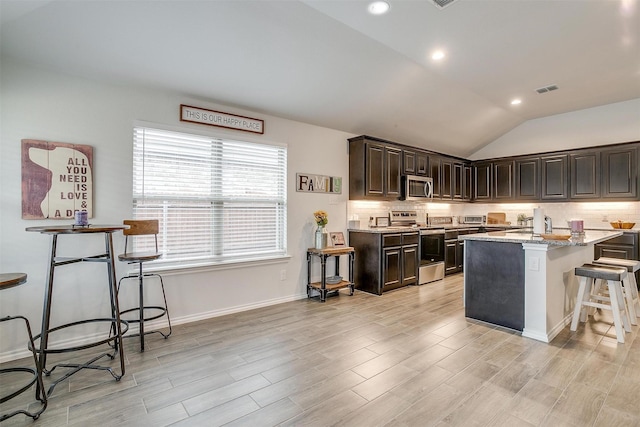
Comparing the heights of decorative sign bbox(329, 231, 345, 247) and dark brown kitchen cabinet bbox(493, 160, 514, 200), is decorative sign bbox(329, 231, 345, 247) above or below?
below

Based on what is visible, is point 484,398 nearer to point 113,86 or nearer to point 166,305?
point 166,305

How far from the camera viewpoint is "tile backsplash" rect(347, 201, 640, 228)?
520 centimetres

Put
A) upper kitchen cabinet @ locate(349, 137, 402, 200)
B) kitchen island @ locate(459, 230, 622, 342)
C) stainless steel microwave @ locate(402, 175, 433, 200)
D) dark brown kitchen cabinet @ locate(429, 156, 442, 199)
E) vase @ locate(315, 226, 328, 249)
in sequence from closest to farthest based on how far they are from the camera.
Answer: kitchen island @ locate(459, 230, 622, 342), vase @ locate(315, 226, 328, 249), upper kitchen cabinet @ locate(349, 137, 402, 200), stainless steel microwave @ locate(402, 175, 433, 200), dark brown kitchen cabinet @ locate(429, 156, 442, 199)

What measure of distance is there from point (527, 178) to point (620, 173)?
4.31 feet

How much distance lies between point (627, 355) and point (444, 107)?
3.70 m

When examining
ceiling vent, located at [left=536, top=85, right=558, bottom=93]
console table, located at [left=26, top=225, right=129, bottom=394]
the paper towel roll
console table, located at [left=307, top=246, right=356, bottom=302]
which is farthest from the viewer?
ceiling vent, located at [left=536, top=85, right=558, bottom=93]

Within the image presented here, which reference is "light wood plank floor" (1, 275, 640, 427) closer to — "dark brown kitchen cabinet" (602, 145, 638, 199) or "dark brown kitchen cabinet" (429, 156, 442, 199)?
"dark brown kitchen cabinet" (602, 145, 638, 199)

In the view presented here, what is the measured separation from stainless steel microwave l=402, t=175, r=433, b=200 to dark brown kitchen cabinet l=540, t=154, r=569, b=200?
7.19 feet

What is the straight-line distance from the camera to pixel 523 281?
3.09 m

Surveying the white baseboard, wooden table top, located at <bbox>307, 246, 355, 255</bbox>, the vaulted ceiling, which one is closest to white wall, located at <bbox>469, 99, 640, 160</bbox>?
Result: the vaulted ceiling

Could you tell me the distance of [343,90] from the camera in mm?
3893

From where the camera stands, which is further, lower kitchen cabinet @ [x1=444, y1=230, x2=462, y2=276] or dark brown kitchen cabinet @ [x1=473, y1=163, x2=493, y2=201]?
dark brown kitchen cabinet @ [x1=473, y1=163, x2=493, y2=201]

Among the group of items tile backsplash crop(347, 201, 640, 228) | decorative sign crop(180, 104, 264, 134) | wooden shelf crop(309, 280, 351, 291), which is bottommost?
wooden shelf crop(309, 280, 351, 291)

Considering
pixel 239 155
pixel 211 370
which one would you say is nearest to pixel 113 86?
pixel 239 155
